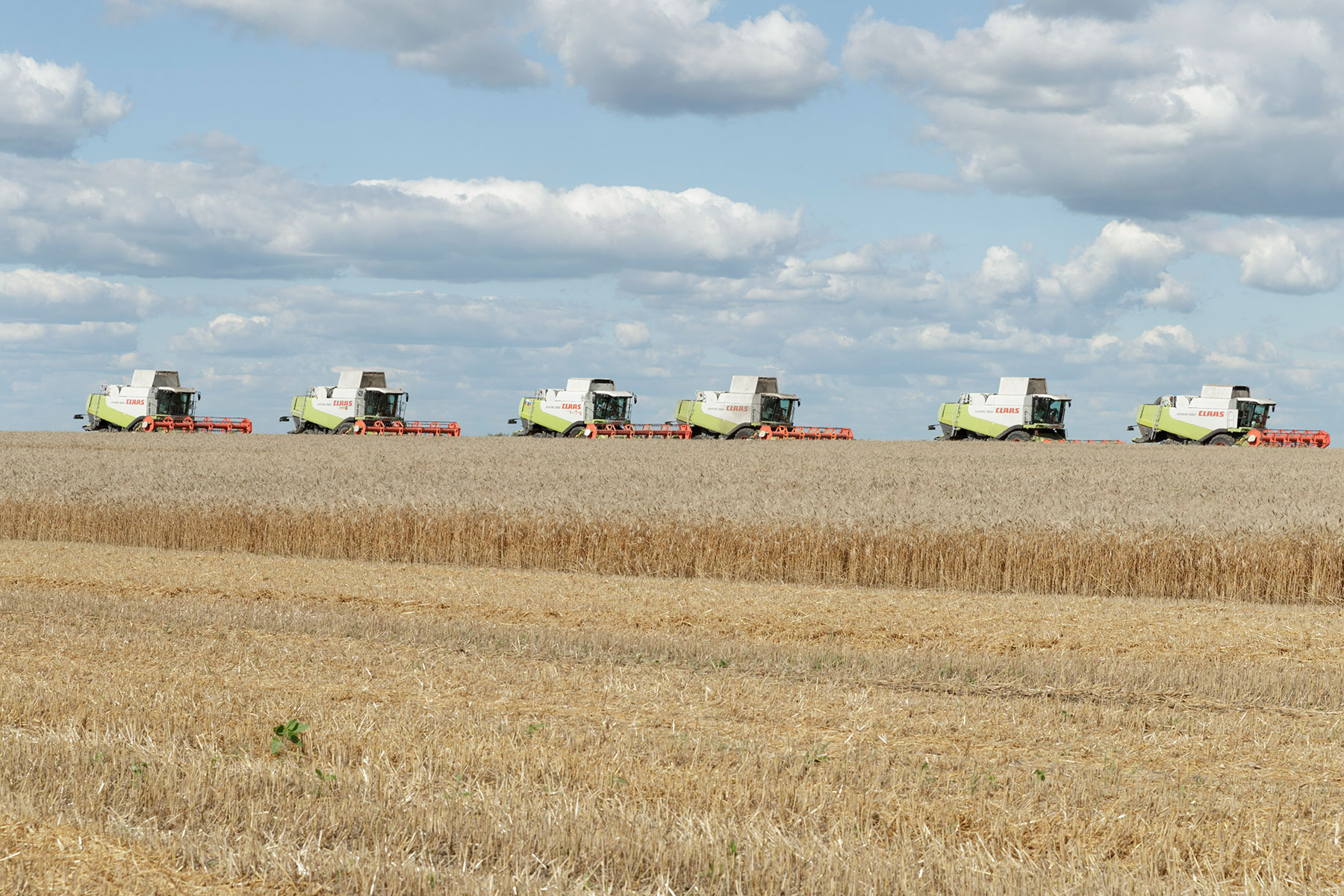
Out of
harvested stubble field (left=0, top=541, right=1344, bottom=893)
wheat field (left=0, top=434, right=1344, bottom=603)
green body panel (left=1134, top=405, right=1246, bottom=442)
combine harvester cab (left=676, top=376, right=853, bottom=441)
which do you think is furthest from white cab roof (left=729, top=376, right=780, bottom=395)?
harvested stubble field (left=0, top=541, right=1344, bottom=893)

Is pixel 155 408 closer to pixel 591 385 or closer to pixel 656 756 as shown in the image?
pixel 591 385

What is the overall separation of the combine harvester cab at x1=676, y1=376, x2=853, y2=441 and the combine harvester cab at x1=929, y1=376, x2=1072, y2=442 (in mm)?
5556

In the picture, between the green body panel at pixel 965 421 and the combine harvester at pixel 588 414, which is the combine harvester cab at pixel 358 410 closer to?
the combine harvester at pixel 588 414

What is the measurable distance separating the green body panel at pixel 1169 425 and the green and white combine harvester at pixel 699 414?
1308 centimetres

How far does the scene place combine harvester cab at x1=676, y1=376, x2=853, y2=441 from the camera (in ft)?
177

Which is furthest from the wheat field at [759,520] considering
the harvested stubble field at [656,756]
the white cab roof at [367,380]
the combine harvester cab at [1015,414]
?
the white cab roof at [367,380]

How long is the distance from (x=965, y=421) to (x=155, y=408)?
1559 inches

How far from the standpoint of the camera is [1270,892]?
4.91 meters

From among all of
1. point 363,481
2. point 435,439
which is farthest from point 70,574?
point 435,439

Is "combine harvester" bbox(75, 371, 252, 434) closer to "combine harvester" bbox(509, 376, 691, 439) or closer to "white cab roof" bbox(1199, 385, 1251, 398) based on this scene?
"combine harvester" bbox(509, 376, 691, 439)

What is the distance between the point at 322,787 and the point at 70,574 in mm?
12618

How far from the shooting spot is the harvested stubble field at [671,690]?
5242 millimetres

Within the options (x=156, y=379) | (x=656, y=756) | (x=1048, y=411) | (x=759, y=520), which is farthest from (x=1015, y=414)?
(x=656, y=756)

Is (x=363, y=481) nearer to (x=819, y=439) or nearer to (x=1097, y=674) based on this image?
(x=1097, y=674)
